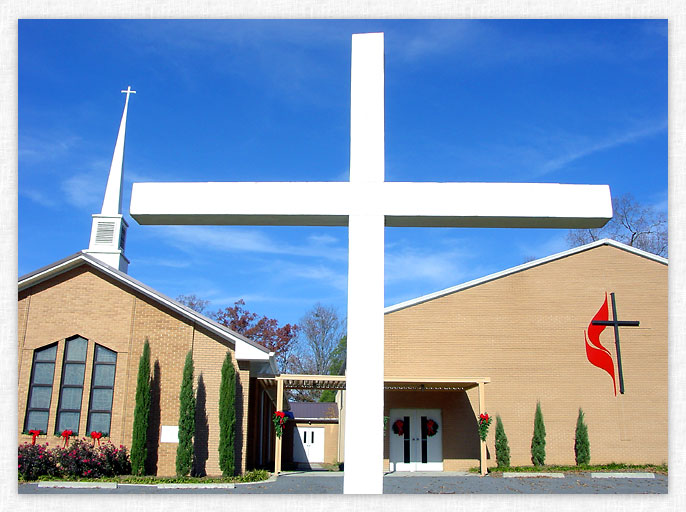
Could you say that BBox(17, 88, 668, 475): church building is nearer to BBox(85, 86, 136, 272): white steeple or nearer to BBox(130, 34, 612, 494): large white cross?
BBox(85, 86, 136, 272): white steeple

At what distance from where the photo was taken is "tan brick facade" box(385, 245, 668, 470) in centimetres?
2005

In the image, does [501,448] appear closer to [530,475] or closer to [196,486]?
[530,475]

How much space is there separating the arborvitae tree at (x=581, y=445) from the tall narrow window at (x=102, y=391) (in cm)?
1397

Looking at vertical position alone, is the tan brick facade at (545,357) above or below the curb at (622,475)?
above

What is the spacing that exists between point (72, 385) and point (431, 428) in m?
11.1

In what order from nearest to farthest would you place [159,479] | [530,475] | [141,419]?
[159,479] → [141,419] → [530,475]

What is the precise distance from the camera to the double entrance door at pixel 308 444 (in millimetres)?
31578

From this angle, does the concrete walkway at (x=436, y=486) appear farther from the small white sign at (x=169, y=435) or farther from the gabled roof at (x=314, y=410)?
the gabled roof at (x=314, y=410)

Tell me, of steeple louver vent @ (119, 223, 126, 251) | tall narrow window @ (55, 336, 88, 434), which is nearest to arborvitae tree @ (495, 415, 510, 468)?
tall narrow window @ (55, 336, 88, 434)

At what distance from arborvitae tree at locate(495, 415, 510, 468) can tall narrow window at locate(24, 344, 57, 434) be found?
13.0 m

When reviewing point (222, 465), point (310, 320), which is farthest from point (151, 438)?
point (310, 320)

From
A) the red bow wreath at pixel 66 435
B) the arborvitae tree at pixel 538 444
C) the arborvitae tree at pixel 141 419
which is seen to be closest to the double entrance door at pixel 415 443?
the arborvitae tree at pixel 538 444

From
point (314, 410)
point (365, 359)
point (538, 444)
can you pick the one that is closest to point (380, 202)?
point (365, 359)

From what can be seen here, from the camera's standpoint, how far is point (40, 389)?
16.8 metres
